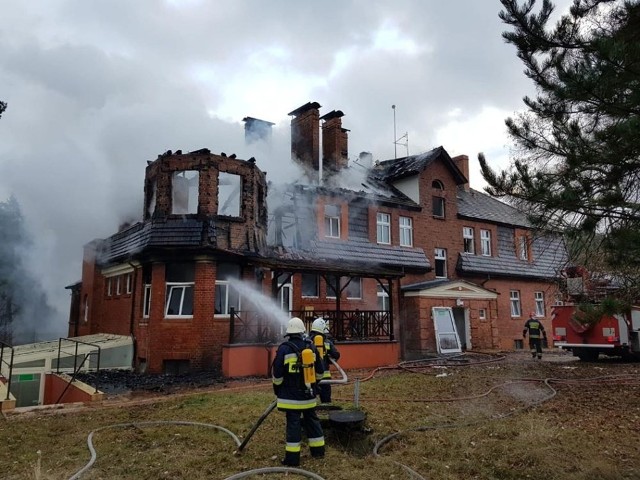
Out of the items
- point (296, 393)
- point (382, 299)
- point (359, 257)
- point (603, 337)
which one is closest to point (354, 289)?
point (359, 257)

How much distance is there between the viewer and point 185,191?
16.8 metres

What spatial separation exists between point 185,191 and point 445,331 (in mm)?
11880

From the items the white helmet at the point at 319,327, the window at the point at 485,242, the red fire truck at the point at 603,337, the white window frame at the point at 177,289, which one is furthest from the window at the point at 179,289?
the window at the point at 485,242

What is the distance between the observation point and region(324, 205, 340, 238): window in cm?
1950

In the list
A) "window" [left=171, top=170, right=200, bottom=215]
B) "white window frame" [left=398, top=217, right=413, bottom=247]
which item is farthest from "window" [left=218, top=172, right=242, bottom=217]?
"white window frame" [left=398, top=217, right=413, bottom=247]

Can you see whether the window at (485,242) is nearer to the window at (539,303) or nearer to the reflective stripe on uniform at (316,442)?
the window at (539,303)

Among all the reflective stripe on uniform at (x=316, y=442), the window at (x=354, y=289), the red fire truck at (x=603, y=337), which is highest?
the window at (x=354, y=289)

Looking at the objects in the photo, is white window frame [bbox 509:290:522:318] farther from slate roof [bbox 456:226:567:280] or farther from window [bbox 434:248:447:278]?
window [bbox 434:248:447:278]

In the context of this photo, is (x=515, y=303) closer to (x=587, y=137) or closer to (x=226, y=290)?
(x=226, y=290)

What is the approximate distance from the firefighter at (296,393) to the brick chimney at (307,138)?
15.8 metres

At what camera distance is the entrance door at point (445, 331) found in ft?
66.6

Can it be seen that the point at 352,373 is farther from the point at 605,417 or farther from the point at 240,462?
the point at 240,462

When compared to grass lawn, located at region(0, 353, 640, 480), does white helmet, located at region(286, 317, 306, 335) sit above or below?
above

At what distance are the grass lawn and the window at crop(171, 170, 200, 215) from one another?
7.20 metres
